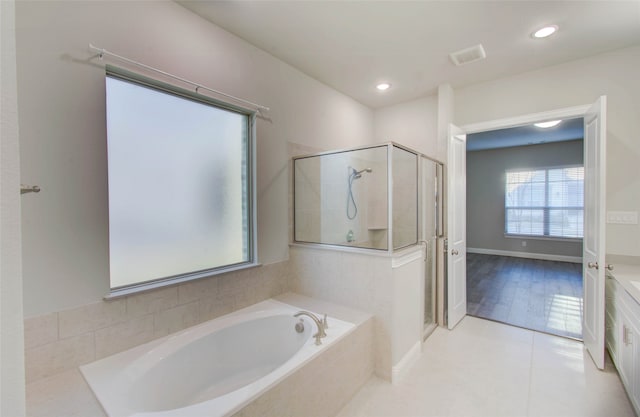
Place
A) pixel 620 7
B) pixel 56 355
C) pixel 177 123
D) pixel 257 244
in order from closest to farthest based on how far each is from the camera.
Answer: pixel 56 355
pixel 620 7
pixel 177 123
pixel 257 244

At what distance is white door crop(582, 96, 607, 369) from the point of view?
225cm

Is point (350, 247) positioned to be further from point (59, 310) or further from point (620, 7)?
point (620, 7)

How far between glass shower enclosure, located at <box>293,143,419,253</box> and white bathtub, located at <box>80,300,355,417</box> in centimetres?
82

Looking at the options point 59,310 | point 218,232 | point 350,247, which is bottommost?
point 59,310

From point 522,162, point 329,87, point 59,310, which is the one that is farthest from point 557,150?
point 59,310

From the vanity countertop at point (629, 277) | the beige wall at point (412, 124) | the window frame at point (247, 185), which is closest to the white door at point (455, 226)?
the beige wall at point (412, 124)

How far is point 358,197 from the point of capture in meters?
3.18

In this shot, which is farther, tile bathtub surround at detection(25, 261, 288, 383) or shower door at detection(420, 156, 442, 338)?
shower door at detection(420, 156, 442, 338)

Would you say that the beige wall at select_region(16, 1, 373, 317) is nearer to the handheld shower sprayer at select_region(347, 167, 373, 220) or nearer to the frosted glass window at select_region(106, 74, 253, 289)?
the frosted glass window at select_region(106, 74, 253, 289)

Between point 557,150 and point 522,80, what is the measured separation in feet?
14.9

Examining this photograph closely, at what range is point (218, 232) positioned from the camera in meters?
2.36

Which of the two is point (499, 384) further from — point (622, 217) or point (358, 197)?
point (358, 197)

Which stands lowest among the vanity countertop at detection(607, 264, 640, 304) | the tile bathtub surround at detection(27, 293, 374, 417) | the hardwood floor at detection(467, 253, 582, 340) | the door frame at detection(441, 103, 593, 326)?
the hardwood floor at detection(467, 253, 582, 340)

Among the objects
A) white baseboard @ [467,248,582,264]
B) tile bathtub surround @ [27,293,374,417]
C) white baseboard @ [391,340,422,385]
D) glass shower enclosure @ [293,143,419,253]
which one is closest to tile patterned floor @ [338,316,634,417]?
white baseboard @ [391,340,422,385]
